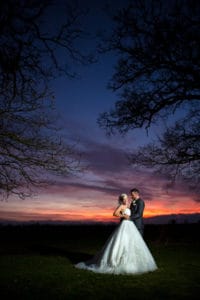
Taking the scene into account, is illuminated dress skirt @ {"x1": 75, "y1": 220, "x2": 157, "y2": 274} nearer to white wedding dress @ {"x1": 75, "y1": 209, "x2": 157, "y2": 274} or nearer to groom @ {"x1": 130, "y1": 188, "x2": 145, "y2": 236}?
white wedding dress @ {"x1": 75, "y1": 209, "x2": 157, "y2": 274}

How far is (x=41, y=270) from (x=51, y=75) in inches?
239

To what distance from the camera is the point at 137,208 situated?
43.0ft

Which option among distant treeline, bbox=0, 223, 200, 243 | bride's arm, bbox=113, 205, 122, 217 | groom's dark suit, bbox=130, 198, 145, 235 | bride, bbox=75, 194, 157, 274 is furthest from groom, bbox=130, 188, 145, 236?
distant treeline, bbox=0, 223, 200, 243

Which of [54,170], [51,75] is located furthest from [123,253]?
[51,75]

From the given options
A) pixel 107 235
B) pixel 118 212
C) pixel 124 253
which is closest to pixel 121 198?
pixel 118 212

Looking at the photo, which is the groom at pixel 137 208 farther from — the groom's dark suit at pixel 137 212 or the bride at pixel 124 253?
the bride at pixel 124 253

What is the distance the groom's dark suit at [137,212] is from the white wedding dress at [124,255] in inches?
19.9

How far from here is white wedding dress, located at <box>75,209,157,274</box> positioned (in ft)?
38.8

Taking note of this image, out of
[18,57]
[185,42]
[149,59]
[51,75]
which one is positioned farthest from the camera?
[149,59]

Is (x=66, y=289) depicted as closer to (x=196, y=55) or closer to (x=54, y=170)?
(x=54, y=170)

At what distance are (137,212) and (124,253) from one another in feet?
5.29

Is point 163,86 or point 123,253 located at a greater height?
point 163,86

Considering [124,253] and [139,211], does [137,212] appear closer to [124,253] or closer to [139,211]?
[139,211]

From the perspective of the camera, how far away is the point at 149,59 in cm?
1680
